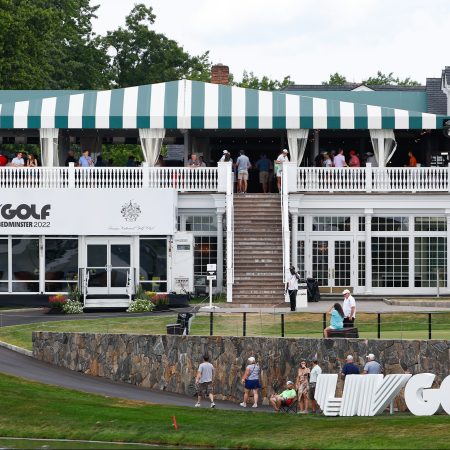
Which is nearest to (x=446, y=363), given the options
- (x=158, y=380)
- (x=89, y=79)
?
(x=158, y=380)

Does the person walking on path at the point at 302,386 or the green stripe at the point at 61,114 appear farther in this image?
the green stripe at the point at 61,114

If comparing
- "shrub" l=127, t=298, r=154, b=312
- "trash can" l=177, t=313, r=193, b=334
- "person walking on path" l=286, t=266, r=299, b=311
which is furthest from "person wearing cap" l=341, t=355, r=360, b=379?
"shrub" l=127, t=298, r=154, b=312

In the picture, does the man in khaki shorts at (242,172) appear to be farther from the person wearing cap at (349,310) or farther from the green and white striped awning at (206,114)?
the person wearing cap at (349,310)

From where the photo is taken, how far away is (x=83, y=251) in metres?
59.0

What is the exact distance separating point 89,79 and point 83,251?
60.3 meters

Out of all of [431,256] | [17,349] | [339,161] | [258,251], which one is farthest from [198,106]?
[17,349]

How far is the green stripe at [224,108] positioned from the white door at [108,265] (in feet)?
21.9

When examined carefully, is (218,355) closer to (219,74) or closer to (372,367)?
(372,367)

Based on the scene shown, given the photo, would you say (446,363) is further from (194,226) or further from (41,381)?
(194,226)

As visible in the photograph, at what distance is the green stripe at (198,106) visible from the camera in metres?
62.9

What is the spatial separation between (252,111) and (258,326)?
16.3 metres

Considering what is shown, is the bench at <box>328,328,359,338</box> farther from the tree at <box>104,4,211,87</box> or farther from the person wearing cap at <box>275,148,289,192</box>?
the tree at <box>104,4,211,87</box>

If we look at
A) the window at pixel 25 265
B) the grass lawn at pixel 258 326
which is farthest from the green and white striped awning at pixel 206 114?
the grass lawn at pixel 258 326

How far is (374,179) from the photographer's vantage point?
61625 mm
